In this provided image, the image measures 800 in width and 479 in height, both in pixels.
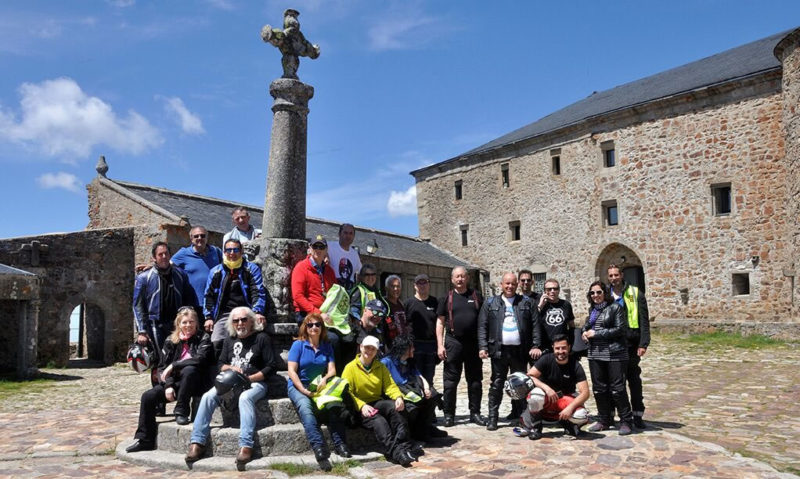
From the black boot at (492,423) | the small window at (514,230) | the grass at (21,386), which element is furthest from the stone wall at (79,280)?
the small window at (514,230)

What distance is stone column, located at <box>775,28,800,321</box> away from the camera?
57.0ft

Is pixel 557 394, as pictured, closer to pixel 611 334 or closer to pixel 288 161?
pixel 611 334

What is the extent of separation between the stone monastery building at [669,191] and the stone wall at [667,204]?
4cm

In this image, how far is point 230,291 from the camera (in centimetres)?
643

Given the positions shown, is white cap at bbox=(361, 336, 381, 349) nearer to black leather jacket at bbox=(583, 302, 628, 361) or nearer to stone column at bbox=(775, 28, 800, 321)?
black leather jacket at bbox=(583, 302, 628, 361)

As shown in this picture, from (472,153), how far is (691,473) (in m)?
24.5

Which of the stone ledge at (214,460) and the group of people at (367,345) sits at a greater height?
the group of people at (367,345)

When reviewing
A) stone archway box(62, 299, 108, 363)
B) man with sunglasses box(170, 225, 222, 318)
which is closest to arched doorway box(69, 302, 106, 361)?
stone archway box(62, 299, 108, 363)

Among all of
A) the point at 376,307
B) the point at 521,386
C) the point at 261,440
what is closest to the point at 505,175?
the point at 521,386

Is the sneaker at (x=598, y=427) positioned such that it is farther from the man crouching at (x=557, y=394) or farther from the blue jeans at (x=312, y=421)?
the blue jeans at (x=312, y=421)

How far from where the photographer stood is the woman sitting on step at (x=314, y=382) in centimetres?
574

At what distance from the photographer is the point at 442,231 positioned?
3036 cm

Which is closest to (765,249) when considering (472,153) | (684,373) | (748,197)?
(748,197)

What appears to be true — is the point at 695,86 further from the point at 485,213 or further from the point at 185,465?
the point at 185,465
